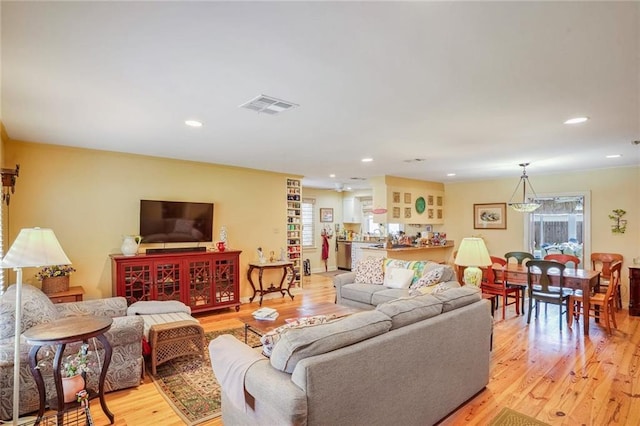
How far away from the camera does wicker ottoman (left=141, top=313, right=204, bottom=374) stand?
320 cm

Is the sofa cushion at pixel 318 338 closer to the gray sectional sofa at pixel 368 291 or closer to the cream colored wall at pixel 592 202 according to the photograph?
the gray sectional sofa at pixel 368 291

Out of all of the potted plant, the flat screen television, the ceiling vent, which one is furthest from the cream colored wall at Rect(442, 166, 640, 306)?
the potted plant

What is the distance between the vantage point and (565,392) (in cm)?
287

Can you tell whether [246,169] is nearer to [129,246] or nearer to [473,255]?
[129,246]

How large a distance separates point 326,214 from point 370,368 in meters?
8.02

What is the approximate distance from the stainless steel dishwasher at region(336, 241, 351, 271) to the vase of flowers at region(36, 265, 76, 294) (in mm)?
6916

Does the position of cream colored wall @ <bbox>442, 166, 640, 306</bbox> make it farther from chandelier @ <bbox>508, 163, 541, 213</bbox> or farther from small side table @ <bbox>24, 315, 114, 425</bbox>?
small side table @ <bbox>24, 315, 114, 425</bbox>

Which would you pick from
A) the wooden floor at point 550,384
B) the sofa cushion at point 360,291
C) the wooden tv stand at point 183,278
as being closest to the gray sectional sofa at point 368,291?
the sofa cushion at point 360,291

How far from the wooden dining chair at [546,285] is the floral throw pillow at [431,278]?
1413 mm

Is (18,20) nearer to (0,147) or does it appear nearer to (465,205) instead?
(0,147)

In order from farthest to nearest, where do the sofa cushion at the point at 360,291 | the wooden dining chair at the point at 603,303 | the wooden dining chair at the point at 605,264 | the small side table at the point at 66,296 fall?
the wooden dining chair at the point at 605,264 < the sofa cushion at the point at 360,291 < the wooden dining chair at the point at 603,303 < the small side table at the point at 66,296

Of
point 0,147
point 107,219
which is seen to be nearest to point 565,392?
point 107,219

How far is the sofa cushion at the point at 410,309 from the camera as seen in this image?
2.19 m

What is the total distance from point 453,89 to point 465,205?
20.3 ft
